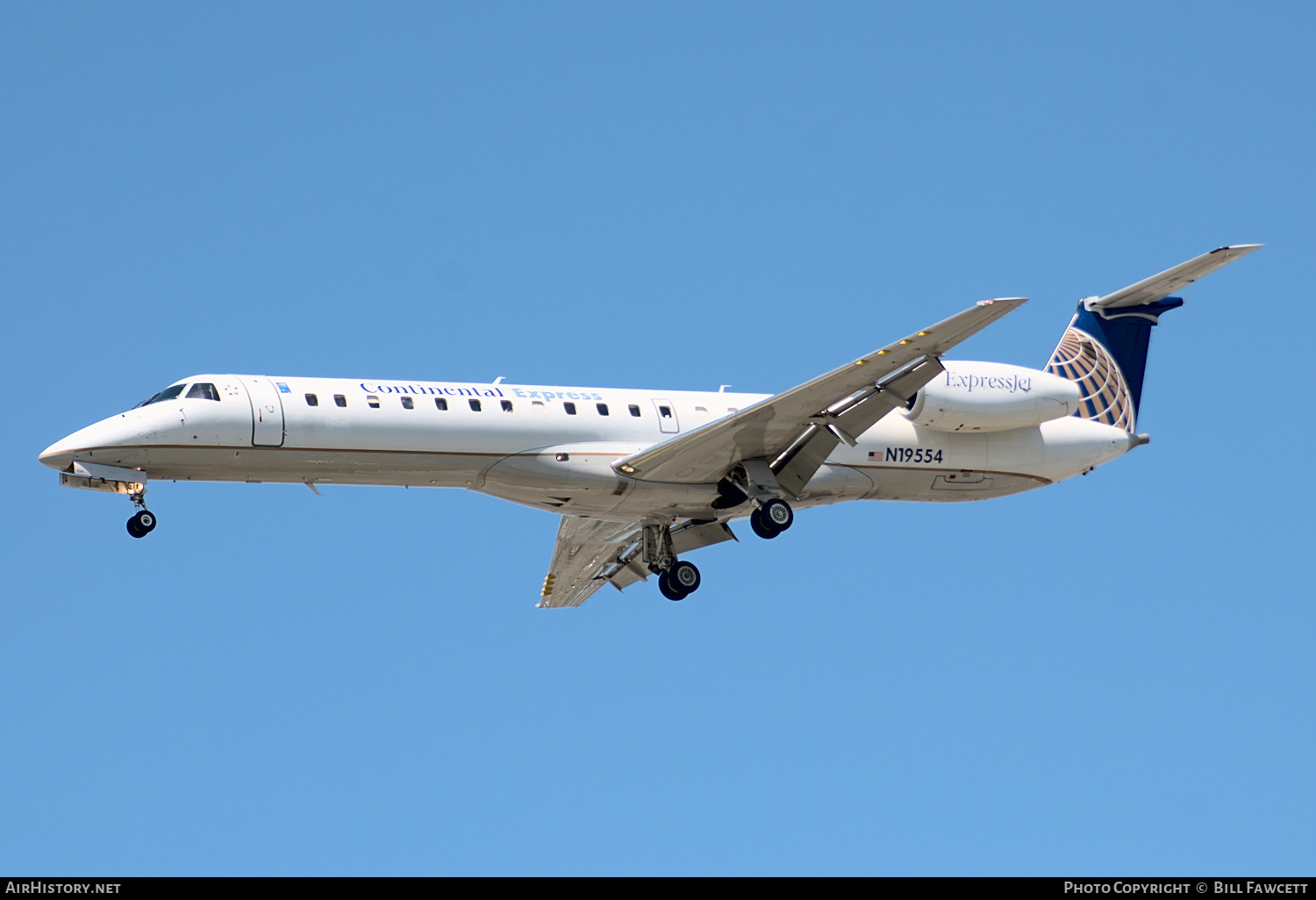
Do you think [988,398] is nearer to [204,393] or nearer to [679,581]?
[679,581]

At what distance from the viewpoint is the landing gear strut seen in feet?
90.6

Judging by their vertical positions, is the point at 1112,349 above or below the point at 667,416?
above

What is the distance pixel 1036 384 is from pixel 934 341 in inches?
173

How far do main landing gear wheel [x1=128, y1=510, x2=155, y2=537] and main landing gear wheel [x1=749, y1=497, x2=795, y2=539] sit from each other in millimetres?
9245

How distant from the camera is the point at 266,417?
23.9 meters

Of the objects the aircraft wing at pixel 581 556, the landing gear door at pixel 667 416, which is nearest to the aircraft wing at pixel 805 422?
the landing gear door at pixel 667 416

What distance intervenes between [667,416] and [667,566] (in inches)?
111

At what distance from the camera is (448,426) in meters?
24.6

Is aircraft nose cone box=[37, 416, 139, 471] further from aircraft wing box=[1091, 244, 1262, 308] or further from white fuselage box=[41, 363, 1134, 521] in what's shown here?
aircraft wing box=[1091, 244, 1262, 308]

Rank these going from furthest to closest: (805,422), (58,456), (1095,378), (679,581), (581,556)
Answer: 1. (581,556)
2. (1095,378)
3. (679,581)
4. (805,422)
5. (58,456)

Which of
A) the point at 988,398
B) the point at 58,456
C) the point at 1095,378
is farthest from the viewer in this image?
the point at 1095,378

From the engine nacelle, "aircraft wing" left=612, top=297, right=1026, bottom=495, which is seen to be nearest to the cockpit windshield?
"aircraft wing" left=612, top=297, right=1026, bottom=495

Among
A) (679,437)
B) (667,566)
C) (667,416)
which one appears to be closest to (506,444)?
(679,437)
